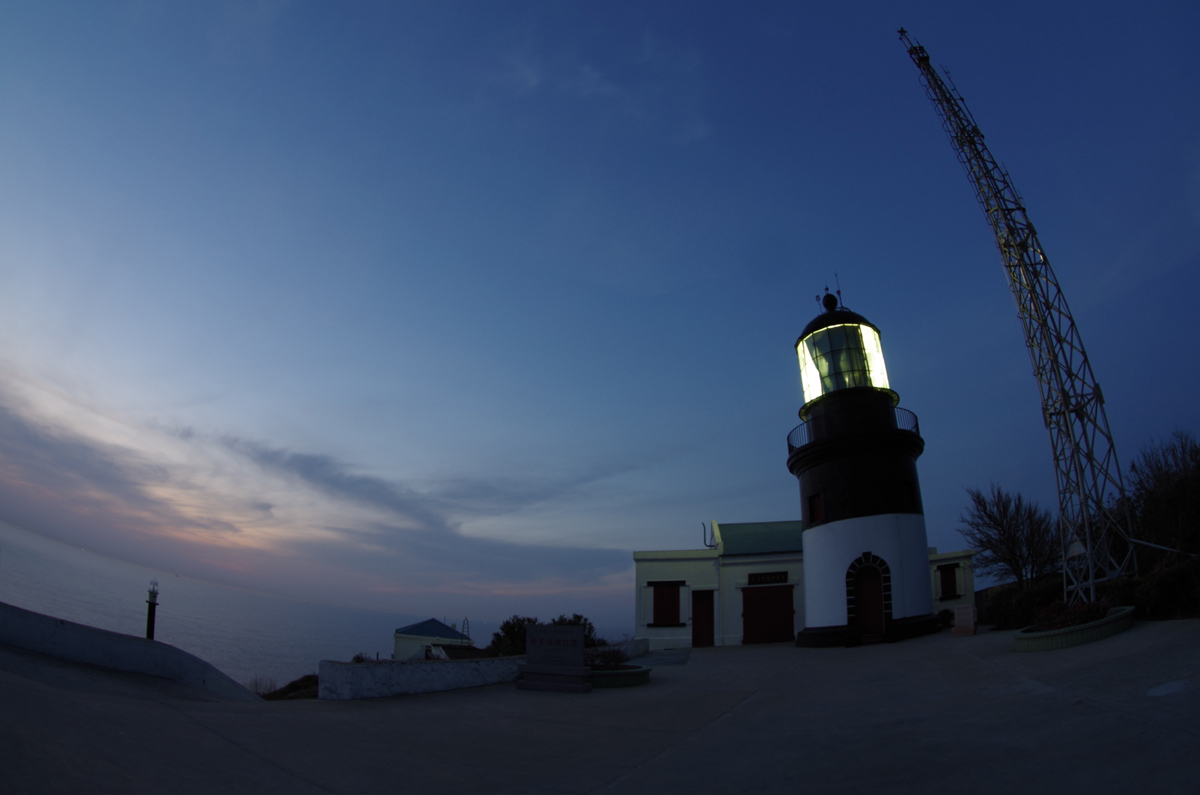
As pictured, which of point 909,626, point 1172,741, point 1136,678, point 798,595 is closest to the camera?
point 1172,741

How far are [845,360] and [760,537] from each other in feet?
38.3

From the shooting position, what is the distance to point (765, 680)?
13.0 meters

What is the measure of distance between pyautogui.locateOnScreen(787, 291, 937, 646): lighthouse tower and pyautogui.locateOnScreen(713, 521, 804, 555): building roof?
713cm

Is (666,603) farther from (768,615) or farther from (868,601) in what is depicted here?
(868,601)

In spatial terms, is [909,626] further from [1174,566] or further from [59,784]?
[59,784]

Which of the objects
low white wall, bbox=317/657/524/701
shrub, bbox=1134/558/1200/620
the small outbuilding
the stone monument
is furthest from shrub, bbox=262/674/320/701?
shrub, bbox=1134/558/1200/620

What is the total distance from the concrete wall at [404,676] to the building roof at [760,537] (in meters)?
16.3

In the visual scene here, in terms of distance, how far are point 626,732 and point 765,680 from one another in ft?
18.7

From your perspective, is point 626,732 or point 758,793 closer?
point 758,793

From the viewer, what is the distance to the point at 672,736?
26.3 feet

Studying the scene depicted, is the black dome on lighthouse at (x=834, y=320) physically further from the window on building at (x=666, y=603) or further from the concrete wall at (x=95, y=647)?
the concrete wall at (x=95, y=647)

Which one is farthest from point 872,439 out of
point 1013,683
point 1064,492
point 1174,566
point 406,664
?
point 406,664

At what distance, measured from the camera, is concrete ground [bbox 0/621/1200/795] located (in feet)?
16.0

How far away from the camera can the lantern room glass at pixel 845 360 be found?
2150 cm
